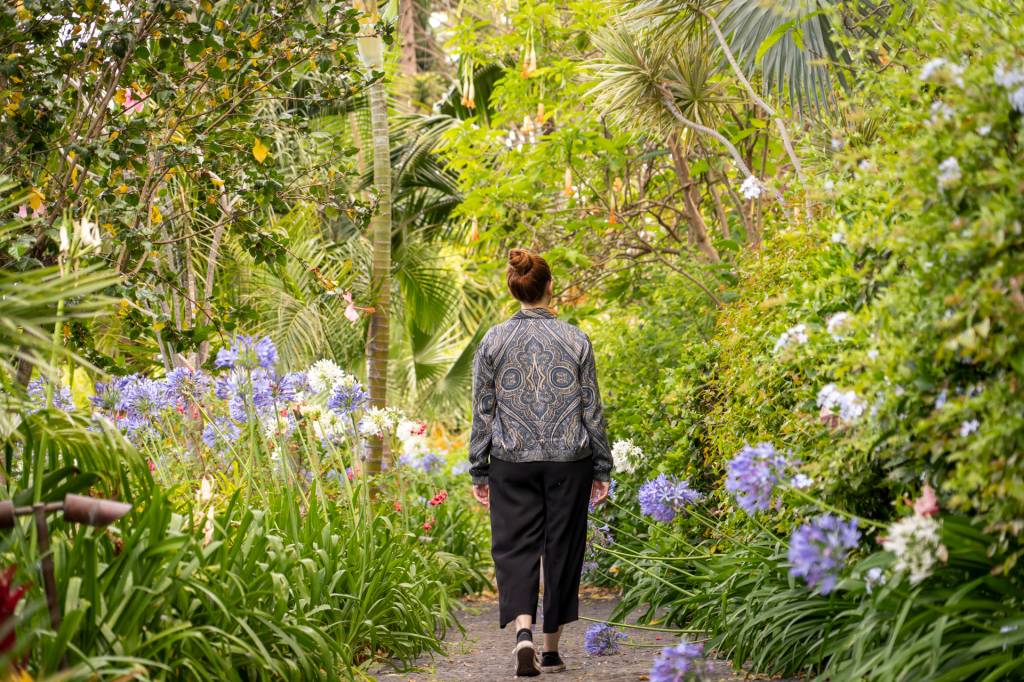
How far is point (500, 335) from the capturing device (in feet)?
16.7

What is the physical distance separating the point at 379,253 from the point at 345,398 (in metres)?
2.99

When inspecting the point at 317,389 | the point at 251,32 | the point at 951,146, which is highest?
the point at 251,32

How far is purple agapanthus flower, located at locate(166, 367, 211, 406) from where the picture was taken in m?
5.36

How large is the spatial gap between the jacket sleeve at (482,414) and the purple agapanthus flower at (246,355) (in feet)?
3.14

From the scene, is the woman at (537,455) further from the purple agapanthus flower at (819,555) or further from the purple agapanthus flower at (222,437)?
the purple agapanthus flower at (819,555)

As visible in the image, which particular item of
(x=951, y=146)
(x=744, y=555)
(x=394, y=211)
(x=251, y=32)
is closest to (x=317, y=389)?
(x=251, y=32)

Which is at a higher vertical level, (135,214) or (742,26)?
(742,26)

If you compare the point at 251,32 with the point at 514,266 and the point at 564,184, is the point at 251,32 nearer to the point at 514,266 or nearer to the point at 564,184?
the point at 514,266

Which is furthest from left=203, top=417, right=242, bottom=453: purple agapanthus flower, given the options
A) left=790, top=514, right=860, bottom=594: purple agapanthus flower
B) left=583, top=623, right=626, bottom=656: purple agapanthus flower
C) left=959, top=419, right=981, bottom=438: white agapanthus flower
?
left=959, top=419, right=981, bottom=438: white agapanthus flower

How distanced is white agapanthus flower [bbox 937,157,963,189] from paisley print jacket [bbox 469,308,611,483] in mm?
2523

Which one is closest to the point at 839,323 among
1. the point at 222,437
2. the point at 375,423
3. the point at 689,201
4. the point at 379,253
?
the point at 222,437

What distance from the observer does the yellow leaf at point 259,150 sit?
192 inches

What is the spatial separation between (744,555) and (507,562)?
1.07 meters

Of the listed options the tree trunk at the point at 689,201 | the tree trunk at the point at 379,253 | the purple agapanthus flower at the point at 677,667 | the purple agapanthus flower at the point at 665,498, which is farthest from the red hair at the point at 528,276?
the tree trunk at the point at 689,201
